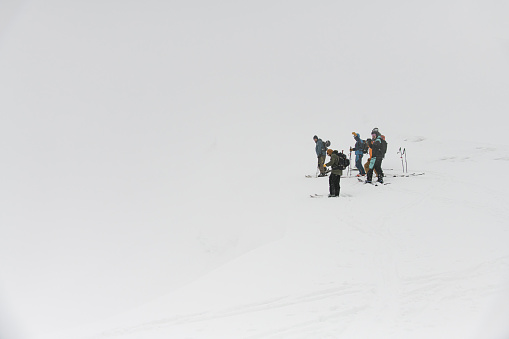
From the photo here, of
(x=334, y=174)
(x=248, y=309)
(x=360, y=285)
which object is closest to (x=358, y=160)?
(x=334, y=174)

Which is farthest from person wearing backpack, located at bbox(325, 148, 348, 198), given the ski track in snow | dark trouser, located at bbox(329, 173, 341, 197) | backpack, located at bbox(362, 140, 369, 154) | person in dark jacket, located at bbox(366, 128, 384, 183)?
the ski track in snow

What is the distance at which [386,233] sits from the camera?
29.0 feet

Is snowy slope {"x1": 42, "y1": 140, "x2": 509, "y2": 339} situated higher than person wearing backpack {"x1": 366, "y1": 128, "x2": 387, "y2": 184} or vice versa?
person wearing backpack {"x1": 366, "y1": 128, "x2": 387, "y2": 184}

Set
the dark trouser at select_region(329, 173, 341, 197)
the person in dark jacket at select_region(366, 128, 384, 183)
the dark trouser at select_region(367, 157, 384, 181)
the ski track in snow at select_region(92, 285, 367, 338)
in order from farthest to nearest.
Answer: the dark trouser at select_region(367, 157, 384, 181) → the person in dark jacket at select_region(366, 128, 384, 183) → the dark trouser at select_region(329, 173, 341, 197) → the ski track in snow at select_region(92, 285, 367, 338)

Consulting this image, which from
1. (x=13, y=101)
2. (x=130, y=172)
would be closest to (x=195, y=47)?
(x=13, y=101)

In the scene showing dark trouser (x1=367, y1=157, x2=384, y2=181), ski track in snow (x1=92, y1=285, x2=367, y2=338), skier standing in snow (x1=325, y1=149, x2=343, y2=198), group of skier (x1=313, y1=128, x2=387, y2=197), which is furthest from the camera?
dark trouser (x1=367, y1=157, x2=384, y2=181)

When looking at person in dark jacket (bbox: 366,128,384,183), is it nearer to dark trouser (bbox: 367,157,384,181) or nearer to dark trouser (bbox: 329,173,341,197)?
dark trouser (bbox: 367,157,384,181)

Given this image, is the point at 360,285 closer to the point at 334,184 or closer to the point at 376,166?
the point at 334,184

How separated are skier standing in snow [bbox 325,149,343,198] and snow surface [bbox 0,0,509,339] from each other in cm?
50

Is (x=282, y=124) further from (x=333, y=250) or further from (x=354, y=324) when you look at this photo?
(x=354, y=324)

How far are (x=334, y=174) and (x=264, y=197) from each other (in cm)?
410

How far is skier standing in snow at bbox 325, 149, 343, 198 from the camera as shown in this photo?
12430 mm

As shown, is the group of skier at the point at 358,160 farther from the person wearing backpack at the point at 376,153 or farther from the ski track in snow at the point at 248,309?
the ski track in snow at the point at 248,309

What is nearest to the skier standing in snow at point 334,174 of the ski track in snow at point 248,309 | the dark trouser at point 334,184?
the dark trouser at point 334,184
